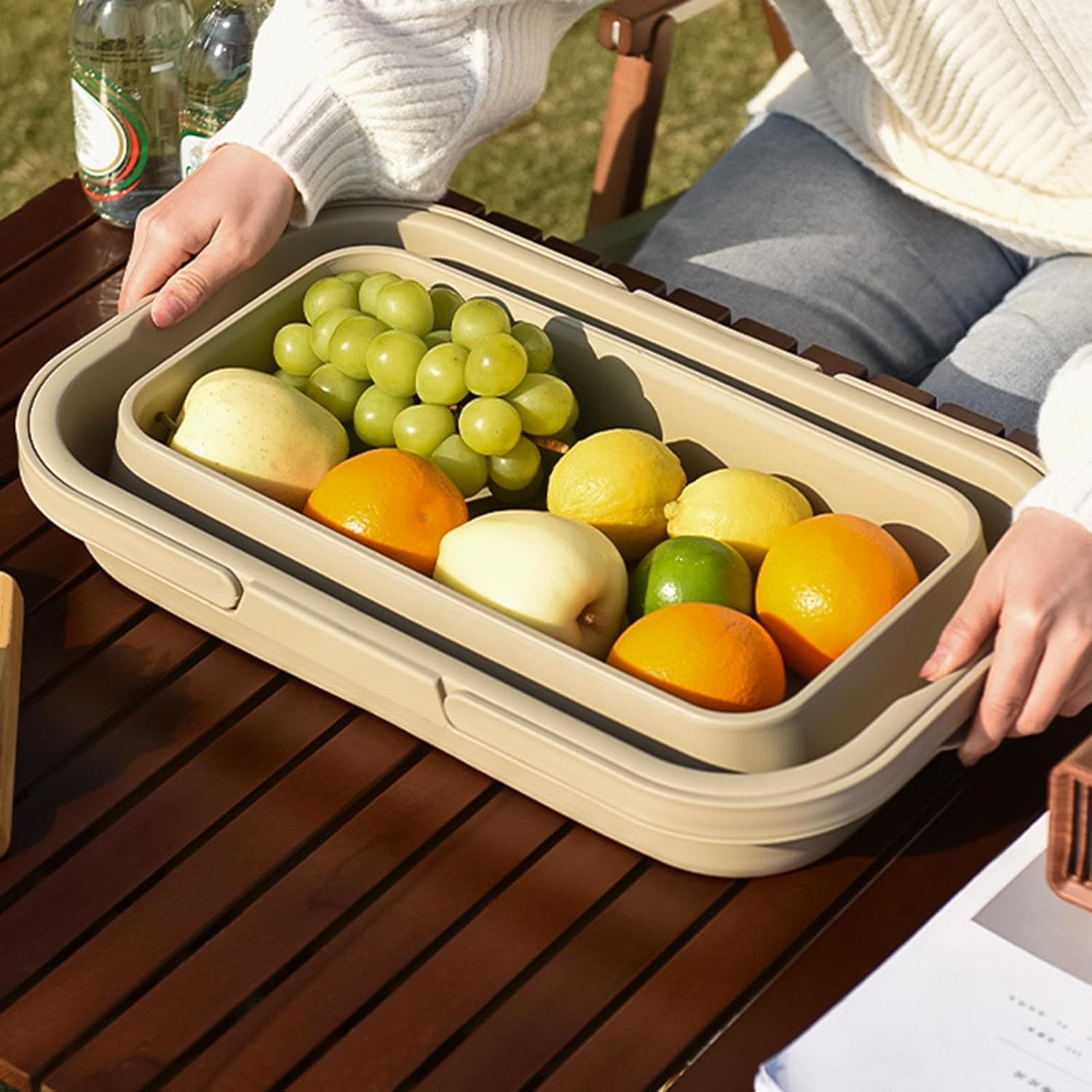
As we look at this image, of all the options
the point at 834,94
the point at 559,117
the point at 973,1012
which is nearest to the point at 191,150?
the point at 834,94

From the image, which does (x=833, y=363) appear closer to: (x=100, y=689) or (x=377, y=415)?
(x=377, y=415)

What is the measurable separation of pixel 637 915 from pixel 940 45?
0.86 m

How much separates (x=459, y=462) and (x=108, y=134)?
534mm

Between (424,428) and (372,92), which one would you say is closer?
(424,428)

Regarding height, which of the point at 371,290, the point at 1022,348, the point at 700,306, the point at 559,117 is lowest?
the point at 559,117

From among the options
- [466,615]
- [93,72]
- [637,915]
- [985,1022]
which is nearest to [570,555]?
[466,615]

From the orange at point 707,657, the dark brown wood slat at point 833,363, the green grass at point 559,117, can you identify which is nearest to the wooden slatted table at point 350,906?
the orange at point 707,657

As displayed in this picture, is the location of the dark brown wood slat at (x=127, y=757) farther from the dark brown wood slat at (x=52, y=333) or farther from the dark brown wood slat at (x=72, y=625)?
the dark brown wood slat at (x=52, y=333)

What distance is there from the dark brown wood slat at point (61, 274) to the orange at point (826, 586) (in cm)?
68

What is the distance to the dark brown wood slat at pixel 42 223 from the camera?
4.82ft

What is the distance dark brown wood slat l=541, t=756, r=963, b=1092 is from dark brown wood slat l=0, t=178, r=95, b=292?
2.78 ft

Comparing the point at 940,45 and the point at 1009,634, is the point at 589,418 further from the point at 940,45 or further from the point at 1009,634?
the point at 940,45

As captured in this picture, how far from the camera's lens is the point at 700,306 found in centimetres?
137

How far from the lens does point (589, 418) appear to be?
1.23 meters
